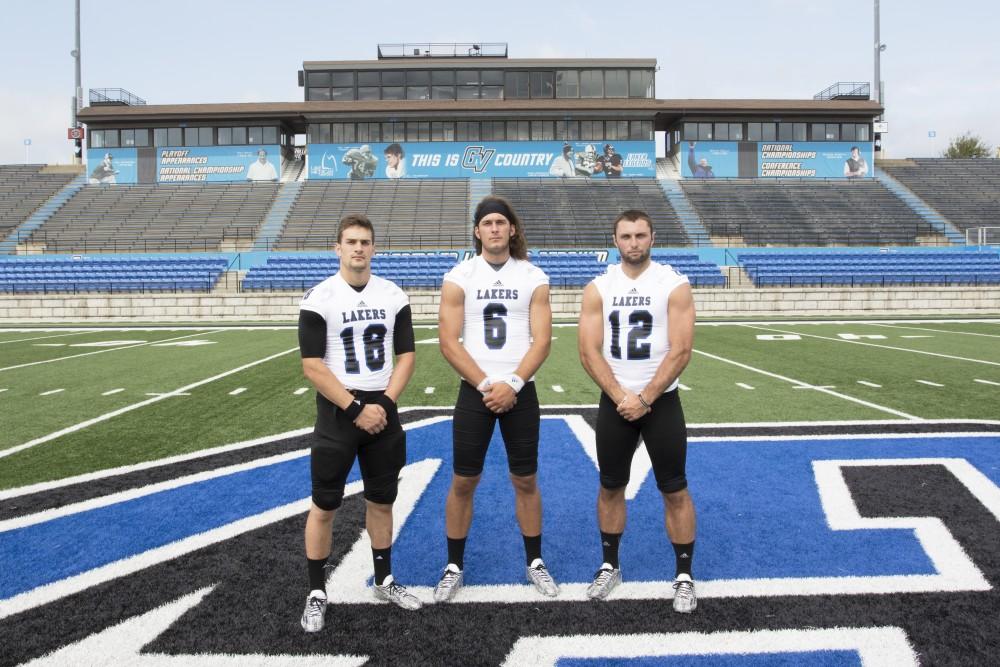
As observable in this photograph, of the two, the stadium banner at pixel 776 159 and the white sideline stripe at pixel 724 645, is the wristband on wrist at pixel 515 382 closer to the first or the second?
the white sideline stripe at pixel 724 645

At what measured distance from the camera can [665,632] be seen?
294 cm

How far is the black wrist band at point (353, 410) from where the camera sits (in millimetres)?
3102

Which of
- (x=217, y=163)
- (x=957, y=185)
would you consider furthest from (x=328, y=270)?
(x=957, y=185)

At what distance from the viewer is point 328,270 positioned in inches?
1054

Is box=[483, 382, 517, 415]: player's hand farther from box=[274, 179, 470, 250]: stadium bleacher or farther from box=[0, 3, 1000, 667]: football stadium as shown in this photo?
box=[274, 179, 470, 250]: stadium bleacher

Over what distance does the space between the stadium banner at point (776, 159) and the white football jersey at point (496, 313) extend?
36984 millimetres

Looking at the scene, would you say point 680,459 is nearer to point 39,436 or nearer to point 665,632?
point 665,632

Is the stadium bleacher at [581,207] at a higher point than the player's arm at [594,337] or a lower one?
higher

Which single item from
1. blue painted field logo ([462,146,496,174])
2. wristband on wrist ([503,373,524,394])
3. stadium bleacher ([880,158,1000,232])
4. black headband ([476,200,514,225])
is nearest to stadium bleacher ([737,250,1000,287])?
stadium bleacher ([880,158,1000,232])

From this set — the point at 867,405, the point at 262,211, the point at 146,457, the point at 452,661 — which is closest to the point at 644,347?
the point at 452,661

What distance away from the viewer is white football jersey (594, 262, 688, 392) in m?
3.39

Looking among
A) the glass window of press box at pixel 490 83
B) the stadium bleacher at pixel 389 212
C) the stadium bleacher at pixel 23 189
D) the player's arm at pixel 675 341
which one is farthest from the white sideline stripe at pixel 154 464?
the stadium bleacher at pixel 23 189

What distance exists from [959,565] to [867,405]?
4636 millimetres

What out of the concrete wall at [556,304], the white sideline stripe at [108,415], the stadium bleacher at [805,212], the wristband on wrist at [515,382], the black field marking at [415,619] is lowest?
the black field marking at [415,619]
